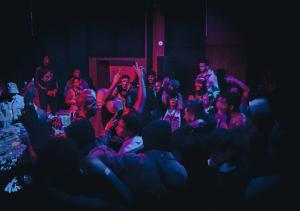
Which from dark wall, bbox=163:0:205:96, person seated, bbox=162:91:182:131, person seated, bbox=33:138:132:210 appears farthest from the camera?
dark wall, bbox=163:0:205:96

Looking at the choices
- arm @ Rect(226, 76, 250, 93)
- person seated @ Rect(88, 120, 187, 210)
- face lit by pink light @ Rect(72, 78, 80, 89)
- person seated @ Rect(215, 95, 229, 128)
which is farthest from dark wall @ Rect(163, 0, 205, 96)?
person seated @ Rect(88, 120, 187, 210)

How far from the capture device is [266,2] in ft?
24.3

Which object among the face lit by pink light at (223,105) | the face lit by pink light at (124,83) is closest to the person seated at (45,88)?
the face lit by pink light at (124,83)

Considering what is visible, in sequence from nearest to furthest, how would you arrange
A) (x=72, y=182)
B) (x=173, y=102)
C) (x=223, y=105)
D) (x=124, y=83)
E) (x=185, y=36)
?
(x=72, y=182)
(x=223, y=105)
(x=173, y=102)
(x=124, y=83)
(x=185, y=36)

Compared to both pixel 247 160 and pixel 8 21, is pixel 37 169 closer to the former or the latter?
pixel 247 160

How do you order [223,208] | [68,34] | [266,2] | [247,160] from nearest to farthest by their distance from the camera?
[223,208] → [247,160] → [266,2] → [68,34]

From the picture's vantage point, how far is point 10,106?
12.1 ft

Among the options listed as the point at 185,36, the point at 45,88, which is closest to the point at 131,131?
the point at 45,88

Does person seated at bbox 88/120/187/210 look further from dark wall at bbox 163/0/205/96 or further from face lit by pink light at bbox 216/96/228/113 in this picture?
dark wall at bbox 163/0/205/96

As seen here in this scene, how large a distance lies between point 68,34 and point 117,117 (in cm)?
627

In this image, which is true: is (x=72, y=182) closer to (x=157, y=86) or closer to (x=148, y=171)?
(x=148, y=171)

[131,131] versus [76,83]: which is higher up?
[76,83]

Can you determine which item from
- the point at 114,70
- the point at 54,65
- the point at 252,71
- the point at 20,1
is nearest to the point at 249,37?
the point at 252,71

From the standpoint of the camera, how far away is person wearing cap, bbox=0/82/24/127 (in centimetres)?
364
